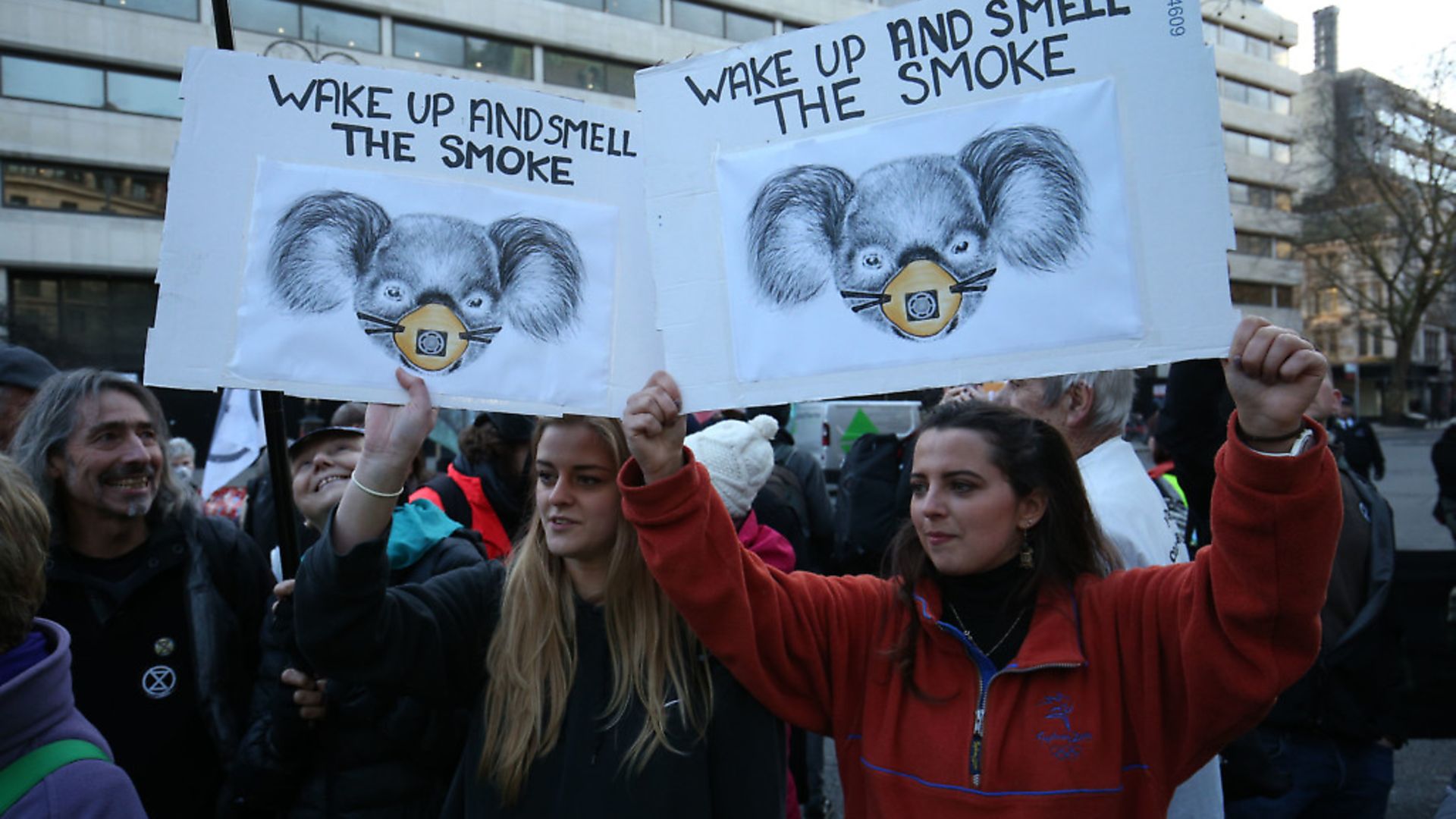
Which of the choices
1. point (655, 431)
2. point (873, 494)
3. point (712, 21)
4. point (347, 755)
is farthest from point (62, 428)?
point (712, 21)

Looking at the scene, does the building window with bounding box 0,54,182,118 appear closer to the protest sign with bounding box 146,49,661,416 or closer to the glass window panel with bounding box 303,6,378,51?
the glass window panel with bounding box 303,6,378,51

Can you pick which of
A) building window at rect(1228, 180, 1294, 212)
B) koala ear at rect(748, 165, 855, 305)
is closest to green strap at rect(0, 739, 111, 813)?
koala ear at rect(748, 165, 855, 305)

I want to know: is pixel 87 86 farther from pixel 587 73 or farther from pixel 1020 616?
pixel 1020 616

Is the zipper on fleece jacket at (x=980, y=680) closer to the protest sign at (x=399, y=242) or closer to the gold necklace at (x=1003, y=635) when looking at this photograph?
the gold necklace at (x=1003, y=635)

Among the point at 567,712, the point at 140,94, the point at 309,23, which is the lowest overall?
the point at 567,712

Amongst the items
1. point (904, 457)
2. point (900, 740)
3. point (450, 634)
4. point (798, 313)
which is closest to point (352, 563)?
point (450, 634)

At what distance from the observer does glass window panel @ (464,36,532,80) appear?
96.5ft

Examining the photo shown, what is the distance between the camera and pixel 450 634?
85.6 inches

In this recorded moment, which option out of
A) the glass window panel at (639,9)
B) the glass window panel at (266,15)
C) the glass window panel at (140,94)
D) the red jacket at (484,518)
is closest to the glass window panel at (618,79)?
the glass window panel at (639,9)

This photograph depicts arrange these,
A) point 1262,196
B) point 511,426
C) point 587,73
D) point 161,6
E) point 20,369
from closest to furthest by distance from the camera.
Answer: point 20,369 < point 511,426 < point 161,6 < point 587,73 < point 1262,196

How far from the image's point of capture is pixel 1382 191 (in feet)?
105

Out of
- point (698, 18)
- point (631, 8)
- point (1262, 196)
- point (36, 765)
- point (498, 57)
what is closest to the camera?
point (36, 765)

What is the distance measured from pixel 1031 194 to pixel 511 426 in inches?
117

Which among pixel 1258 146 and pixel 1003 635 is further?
pixel 1258 146
